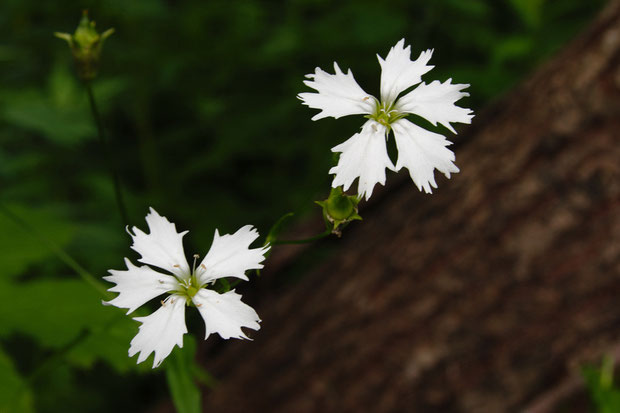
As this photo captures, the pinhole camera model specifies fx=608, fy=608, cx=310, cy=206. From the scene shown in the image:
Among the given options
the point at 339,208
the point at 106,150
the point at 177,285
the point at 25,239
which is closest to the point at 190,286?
the point at 177,285

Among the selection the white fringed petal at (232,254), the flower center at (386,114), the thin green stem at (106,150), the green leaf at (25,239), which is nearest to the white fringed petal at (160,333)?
the white fringed petal at (232,254)

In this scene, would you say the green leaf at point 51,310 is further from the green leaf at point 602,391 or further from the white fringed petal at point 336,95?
the green leaf at point 602,391

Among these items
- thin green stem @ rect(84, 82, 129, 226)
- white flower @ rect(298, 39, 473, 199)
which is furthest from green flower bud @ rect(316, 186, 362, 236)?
thin green stem @ rect(84, 82, 129, 226)

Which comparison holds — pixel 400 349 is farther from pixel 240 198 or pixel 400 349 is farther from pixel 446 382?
pixel 240 198

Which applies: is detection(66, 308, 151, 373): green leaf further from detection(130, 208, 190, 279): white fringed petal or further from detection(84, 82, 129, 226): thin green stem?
detection(130, 208, 190, 279): white fringed petal

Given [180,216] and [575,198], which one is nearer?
[575,198]

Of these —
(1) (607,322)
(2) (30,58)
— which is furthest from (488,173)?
(2) (30,58)

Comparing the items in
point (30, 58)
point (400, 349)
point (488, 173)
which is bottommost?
point (400, 349)
